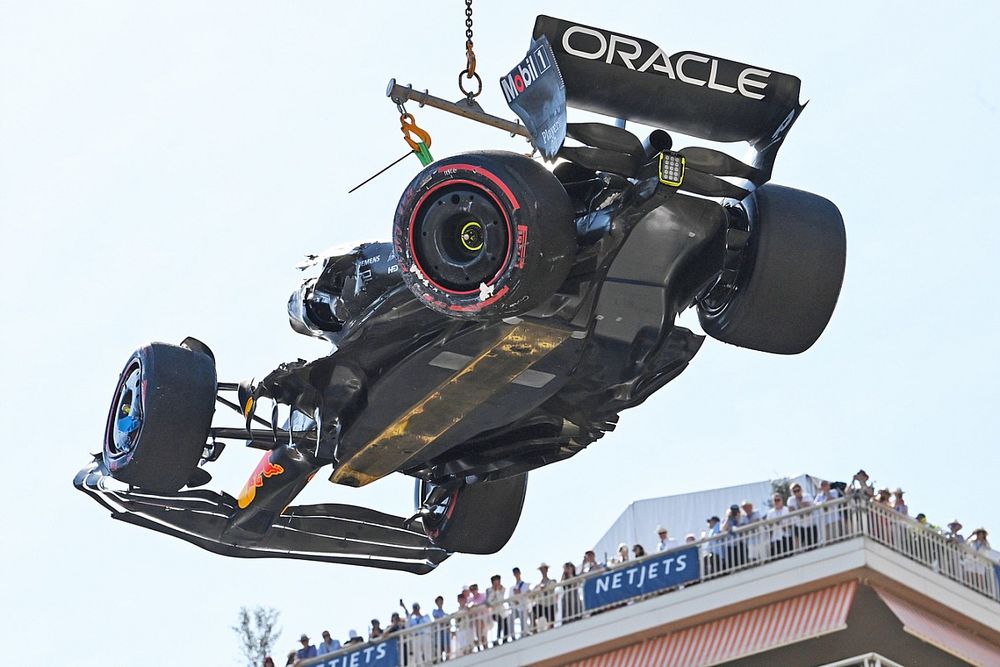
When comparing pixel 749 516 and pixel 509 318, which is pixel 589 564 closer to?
pixel 749 516

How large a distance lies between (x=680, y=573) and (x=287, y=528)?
6057 mm

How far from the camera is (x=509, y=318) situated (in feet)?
94.5

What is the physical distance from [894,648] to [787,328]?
8495 millimetres

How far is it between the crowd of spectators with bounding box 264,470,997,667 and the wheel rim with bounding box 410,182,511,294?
9439mm

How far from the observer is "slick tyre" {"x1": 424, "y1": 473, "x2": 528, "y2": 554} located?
34.0 meters

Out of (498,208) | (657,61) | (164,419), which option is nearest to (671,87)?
(657,61)

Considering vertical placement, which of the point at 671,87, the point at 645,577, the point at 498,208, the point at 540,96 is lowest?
the point at 498,208

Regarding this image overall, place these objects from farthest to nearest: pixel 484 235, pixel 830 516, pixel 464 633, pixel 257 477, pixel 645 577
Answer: pixel 464 633 < pixel 645 577 < pixel 830 516 < pixel 257 477 < pixel 484 235

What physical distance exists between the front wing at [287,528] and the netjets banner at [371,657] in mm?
4469

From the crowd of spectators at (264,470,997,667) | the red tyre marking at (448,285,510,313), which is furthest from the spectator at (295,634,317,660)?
the red tyre marking at (448,285,510,313)

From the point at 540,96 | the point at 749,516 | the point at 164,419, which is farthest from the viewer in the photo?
the point at 749,516

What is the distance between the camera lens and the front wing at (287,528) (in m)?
33.4

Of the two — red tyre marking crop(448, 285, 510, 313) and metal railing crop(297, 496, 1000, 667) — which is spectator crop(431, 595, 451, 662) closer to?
metal railing crop(297, 496, 1000, 667)

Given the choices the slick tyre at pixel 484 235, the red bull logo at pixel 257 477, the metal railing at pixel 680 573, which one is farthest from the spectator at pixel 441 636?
the slick tyre at pixel 484 235
